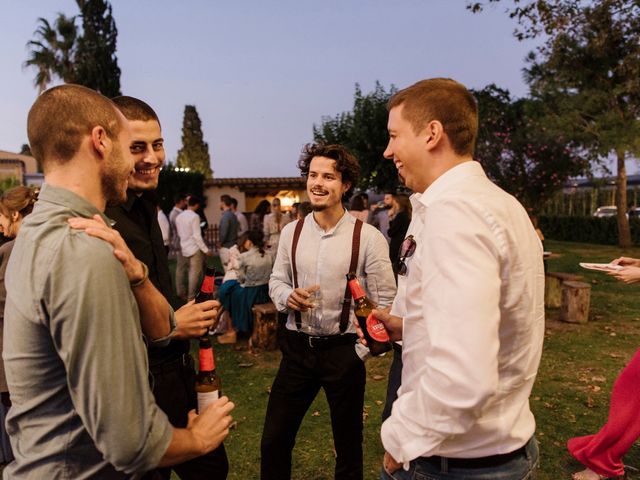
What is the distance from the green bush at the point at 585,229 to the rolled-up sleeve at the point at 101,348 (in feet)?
88.2

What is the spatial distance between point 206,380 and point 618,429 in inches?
131

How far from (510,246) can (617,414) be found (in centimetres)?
312

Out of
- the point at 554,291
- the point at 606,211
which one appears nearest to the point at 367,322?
the point at 554,291

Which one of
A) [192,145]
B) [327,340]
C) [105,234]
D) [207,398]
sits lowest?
[327,340]

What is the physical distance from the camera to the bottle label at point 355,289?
3.26m

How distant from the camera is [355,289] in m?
3.29

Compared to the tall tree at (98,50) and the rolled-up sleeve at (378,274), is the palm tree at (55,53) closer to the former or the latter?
the tall tree at (98,50)

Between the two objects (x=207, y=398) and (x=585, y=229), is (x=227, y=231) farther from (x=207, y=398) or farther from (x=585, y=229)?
(x=585, y=229)

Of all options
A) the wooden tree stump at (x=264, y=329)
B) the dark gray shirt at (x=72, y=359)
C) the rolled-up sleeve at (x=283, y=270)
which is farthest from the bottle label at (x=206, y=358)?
the wooden tree stump at (x=264, y=329)

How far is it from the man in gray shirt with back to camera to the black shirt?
34.7 inches

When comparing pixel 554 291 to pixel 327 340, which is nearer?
pixel 327 340

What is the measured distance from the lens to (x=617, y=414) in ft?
12.5

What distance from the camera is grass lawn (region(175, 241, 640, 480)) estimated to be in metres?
4.42

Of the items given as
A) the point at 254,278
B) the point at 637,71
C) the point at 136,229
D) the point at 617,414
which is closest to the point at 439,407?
the point at 136,229
